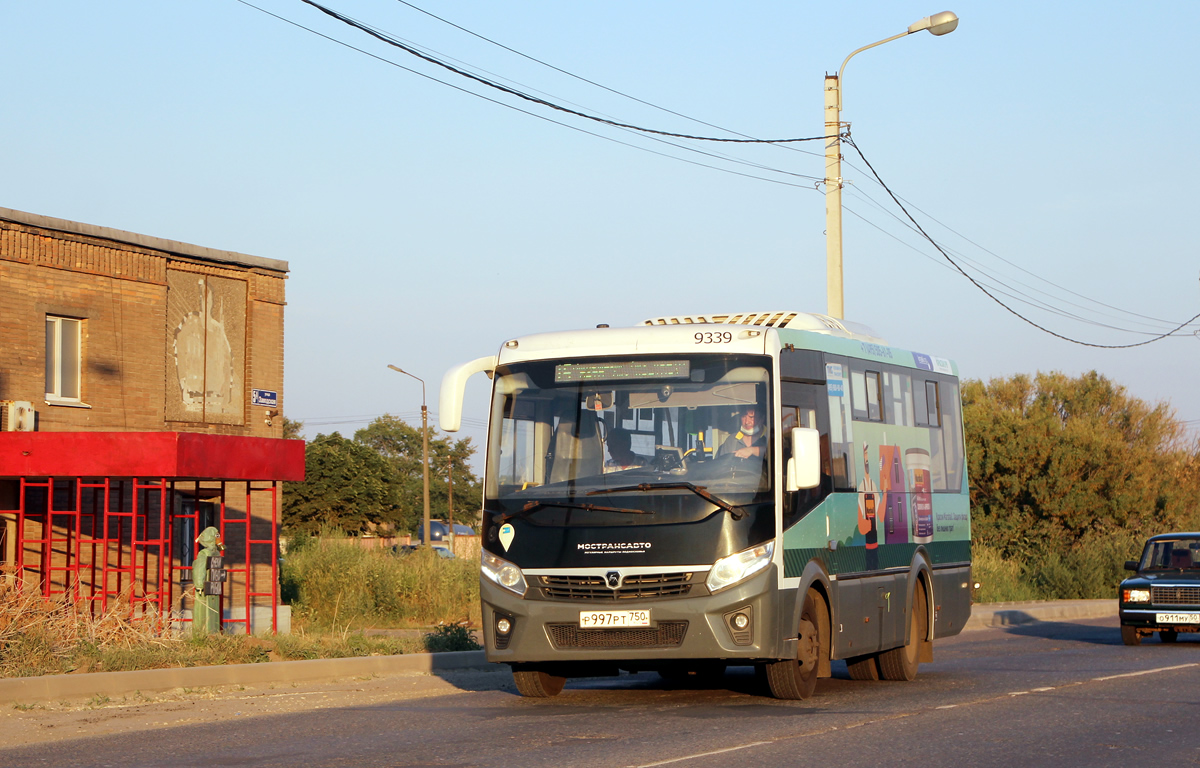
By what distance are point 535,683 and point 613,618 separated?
5.80 feet

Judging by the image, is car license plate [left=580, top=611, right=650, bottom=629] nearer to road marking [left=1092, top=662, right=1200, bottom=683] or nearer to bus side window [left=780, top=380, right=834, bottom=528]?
bus side window [left=780, top=380, right=834, bottom=528]

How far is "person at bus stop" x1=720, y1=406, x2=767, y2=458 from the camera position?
11602mm

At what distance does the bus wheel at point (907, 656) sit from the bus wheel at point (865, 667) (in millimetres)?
77

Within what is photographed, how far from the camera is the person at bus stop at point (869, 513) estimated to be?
1351 centimetres

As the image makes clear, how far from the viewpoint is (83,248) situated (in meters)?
23.3

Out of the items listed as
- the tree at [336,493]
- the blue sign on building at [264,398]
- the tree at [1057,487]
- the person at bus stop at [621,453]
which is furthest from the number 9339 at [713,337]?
the tree at [336,493]

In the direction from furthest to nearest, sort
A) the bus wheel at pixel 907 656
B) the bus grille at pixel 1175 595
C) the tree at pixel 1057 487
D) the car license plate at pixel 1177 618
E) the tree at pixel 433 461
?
the tree at pixel 433 461
the tree at pixel 1057 487
the bus grille at pixel 1175 595
the car license plate at pixel 1177 618
the bus wheel at pixel 907 656

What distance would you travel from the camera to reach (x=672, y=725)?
10578mm

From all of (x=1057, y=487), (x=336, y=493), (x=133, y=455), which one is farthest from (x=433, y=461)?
(x=133, y=455)

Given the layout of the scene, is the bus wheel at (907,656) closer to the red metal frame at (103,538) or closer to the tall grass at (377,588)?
the red metal frame at (103,538)

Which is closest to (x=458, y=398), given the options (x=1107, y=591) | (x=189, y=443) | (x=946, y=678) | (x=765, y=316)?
(x=765, y=316)

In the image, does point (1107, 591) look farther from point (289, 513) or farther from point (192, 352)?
point (289, 513)

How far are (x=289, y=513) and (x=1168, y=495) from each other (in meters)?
30.5

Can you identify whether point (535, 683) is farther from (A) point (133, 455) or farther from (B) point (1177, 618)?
(B) point (1177, 618)
